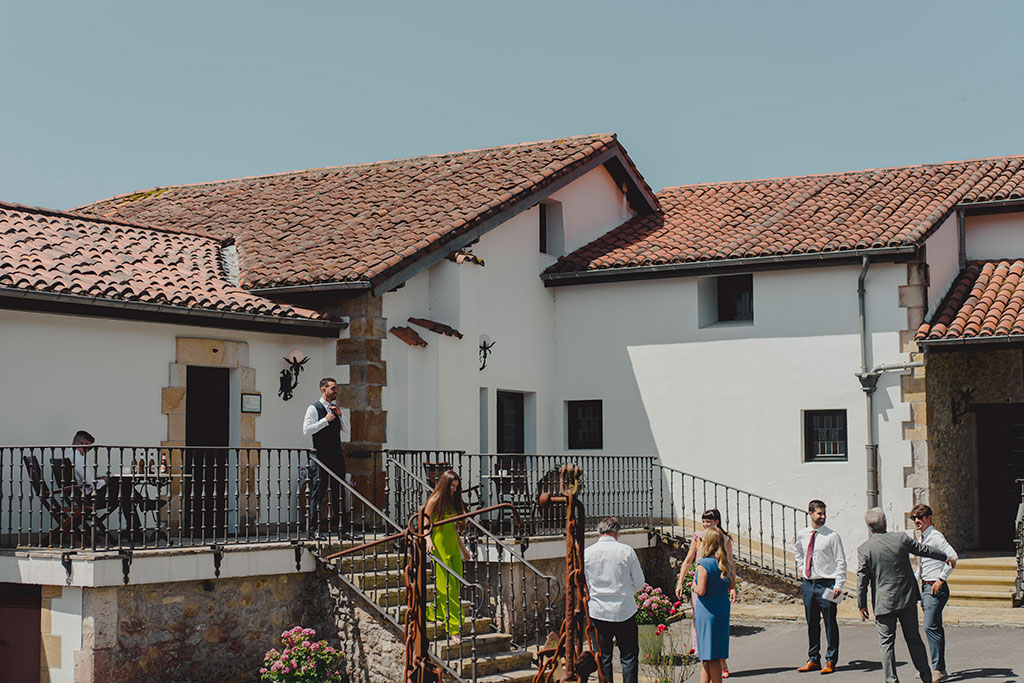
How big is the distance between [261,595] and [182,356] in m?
3.21

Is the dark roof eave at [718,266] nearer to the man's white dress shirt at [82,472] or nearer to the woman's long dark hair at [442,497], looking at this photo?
the woman's long dark hair at [442,497]

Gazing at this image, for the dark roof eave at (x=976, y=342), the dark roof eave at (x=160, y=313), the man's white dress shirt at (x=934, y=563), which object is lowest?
the man's white dress shirt at (x=934, y=563)

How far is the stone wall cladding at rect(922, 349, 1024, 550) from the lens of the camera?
18203 mm

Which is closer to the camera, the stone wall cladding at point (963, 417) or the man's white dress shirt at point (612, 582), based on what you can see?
the man's white dress shirt at point (612, 582)

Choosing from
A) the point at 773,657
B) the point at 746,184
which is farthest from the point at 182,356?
the point at 746,184

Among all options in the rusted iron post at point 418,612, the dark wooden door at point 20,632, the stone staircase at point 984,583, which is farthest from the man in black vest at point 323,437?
the stone staircase at point 984,583

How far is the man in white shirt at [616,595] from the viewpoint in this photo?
10680 millimetres

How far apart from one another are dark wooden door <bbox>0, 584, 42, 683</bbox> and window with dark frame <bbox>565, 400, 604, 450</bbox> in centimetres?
954

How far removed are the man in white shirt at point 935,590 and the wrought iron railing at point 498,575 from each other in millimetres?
3801

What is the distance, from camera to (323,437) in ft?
45.7

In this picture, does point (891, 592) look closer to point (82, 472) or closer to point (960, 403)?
point (82, 472)

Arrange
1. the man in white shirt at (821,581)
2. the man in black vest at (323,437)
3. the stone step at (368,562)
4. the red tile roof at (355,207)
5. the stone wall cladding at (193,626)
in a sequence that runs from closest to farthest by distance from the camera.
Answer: the stone wall cladding at (193,626), the man in white shirt at (821,581), the stone step at (368,562), the man in black vest at (323,437), the red tile roof at (355,207)

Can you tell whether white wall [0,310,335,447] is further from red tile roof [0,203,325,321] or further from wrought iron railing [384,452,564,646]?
wrought iron railing [384,452,564,646]

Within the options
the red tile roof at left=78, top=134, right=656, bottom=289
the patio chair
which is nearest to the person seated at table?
the patio chair
